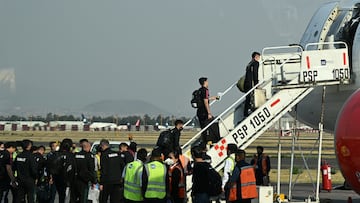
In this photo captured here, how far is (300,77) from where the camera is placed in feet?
70.9

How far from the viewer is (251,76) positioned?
22.0 meters

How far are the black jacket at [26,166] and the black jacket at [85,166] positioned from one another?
145 centimetres

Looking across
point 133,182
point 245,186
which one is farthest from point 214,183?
point 133,182

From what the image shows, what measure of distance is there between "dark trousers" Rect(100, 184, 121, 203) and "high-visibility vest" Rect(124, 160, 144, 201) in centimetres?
379

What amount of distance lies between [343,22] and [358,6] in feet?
2.28

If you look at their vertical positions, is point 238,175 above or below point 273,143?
below

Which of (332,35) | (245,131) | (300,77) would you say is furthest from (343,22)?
(245,131)

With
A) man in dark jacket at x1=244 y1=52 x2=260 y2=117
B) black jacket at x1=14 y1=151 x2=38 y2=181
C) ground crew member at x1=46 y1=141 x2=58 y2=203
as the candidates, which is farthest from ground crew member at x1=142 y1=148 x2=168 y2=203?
man in dark jacket at x1=244 y1=52 x2=260 y2=117

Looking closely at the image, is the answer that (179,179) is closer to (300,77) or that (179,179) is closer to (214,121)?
(214,121)

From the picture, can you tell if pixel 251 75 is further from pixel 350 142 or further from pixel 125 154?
pixel 350 142

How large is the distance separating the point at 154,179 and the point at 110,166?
4.16 metres

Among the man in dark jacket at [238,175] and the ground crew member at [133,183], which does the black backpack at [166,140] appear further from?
the man in dark jacket at [238,175]

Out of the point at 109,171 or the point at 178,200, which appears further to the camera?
the point at 109,171

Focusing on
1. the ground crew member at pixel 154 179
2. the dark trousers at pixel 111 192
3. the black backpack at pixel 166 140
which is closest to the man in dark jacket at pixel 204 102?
the black backpack at pixel 166 140
